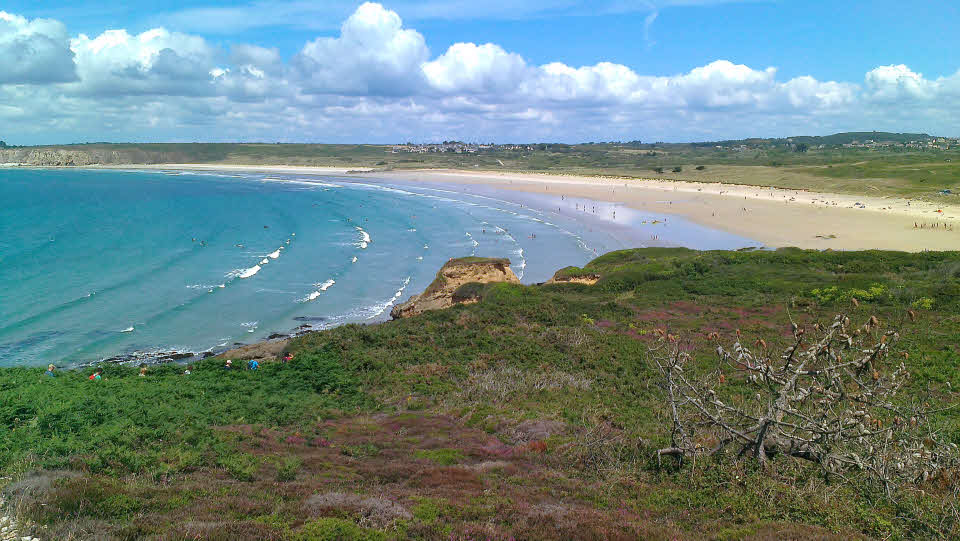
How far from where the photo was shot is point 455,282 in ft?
124

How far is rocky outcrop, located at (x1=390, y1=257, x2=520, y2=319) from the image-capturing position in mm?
36156

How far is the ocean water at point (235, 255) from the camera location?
3547 centimetres

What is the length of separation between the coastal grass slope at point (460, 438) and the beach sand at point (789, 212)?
101ft

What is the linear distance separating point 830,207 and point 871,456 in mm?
86595

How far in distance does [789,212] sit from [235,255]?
7493 centimetres

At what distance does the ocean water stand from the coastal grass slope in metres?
10.5

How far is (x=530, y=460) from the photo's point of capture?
13453 mm

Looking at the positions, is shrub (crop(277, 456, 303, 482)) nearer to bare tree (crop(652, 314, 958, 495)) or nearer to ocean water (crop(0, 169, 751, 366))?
bare tree (crop(652, 314, 958, 495))

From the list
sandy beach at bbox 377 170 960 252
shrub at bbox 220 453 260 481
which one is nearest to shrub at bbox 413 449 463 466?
shrub at bbox 220 453 260 481

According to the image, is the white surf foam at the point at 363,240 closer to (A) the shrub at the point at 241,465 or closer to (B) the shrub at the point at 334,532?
(A) the shrub at the point at 241,465

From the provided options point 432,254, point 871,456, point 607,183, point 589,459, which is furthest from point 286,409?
point 607,183

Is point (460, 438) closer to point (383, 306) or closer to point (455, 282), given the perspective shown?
point (455, 282)

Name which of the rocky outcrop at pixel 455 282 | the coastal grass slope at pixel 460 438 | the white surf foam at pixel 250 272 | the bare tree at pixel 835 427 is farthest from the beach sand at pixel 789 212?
the white surf foam at pixel 250 272

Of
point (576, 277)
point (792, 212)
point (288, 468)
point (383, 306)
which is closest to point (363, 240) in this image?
point (383, 306)
